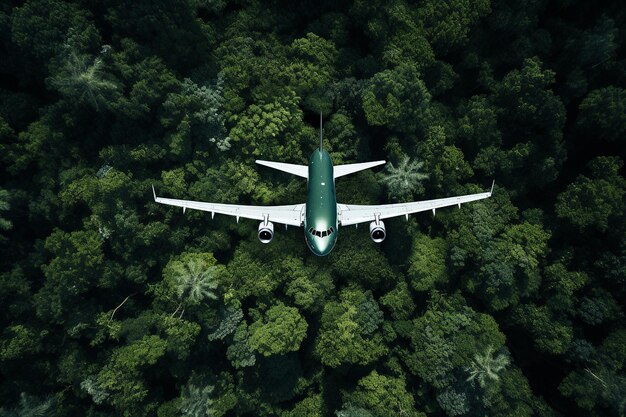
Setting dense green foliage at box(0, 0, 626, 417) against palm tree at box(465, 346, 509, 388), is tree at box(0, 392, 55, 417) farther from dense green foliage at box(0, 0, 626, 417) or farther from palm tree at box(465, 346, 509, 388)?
palm tree at box(465, 346, 509, 388)

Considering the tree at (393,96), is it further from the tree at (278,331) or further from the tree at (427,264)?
the tree at (278,331)

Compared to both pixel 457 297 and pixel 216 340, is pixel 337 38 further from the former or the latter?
pixel 216 340

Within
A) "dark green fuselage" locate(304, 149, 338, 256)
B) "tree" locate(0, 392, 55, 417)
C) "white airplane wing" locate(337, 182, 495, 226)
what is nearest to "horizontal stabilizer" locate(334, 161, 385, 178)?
"dark green fuselage" locate(304, 149, 338, 256)

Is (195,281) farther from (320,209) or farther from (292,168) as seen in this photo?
(292,168)

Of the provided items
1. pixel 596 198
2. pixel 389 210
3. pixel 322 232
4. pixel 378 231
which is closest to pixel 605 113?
pixel 596 198

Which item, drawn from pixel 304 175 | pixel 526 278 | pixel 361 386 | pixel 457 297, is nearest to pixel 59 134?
pixel 304 175

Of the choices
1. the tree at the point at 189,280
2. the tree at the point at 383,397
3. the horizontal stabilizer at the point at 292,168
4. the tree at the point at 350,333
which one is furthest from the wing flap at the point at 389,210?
the tree at the point at 383,397
